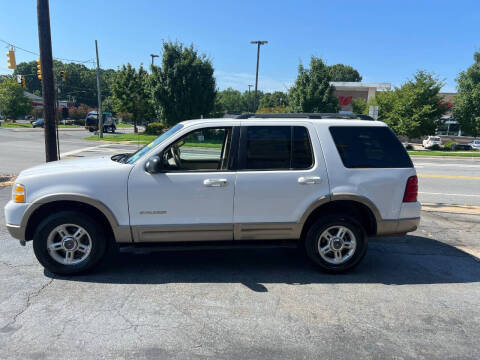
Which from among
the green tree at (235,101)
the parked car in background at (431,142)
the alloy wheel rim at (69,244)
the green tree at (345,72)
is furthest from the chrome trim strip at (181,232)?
the green tree at (235,101)

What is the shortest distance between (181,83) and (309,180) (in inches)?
1139

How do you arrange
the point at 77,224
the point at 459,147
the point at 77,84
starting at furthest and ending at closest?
the point at 77,84
the point at 459,147
the point at 77,224

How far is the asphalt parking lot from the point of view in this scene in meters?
2.92

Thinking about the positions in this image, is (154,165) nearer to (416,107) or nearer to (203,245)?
(203,245)

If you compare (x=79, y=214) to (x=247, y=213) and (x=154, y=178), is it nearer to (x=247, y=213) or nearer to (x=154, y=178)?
(x=154, y=178)

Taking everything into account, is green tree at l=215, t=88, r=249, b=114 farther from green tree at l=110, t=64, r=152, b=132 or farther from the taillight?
the taillight

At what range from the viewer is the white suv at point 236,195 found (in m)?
4.00

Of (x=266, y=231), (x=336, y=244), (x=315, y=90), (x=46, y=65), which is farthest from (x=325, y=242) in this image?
(x=315, y=90)

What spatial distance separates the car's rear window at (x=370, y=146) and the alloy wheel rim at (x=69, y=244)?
3.20 meters

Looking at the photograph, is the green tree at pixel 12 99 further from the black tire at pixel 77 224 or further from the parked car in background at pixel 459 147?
the black tire at pixel 77 224

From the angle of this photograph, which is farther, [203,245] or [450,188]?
[450,188]

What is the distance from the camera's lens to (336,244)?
4.32 meters

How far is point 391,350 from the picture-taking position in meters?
2.94

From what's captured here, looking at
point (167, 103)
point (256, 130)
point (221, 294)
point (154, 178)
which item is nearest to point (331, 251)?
point (221, 294)
